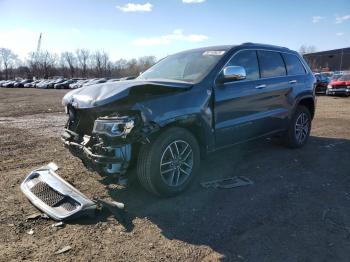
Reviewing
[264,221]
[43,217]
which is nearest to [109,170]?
[43,217]

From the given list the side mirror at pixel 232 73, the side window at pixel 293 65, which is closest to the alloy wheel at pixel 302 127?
the side window at pixel 293 65

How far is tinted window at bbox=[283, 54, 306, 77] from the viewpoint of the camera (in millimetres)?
6484

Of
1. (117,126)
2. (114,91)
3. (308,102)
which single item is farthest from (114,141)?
(308,102)

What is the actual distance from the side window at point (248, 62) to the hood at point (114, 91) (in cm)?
111

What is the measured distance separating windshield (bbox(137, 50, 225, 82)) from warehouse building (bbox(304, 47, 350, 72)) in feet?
287

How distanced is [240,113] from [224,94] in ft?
1.64

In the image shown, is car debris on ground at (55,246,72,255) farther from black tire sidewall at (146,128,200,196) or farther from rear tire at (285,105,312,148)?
rear tire at (285,105,312,148)

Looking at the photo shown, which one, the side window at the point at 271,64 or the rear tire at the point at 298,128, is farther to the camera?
the rear tire at the point at 298,128

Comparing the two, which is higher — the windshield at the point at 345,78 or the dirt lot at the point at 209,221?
the windshield at the point at 345,78

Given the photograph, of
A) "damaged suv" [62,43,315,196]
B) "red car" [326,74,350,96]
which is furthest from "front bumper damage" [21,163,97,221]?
"red car" [326,74,350,96]

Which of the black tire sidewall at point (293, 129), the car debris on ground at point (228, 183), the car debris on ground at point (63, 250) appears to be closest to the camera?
the car debris on ground at point (63, 250)

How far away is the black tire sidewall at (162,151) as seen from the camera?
13.2 ft

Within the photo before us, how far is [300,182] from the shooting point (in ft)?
16.2

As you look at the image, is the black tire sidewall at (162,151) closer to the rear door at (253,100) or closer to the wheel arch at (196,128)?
the wheel arch at (196,128)
